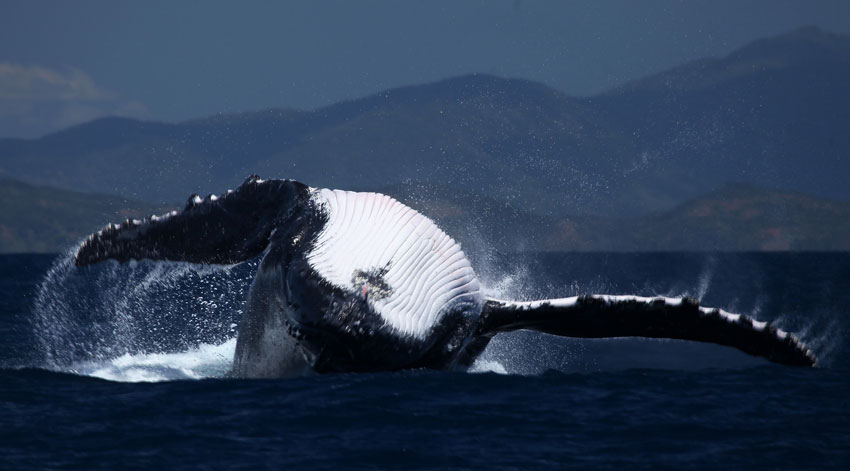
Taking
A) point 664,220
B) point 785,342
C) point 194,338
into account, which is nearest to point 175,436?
point 785,342

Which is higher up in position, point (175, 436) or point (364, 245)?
point (364, 245)

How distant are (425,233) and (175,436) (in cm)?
274

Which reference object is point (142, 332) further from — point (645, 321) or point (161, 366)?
point (645, 321)

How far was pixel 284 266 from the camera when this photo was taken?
28.6 ft

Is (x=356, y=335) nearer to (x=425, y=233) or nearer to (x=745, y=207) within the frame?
(x=425, y=233)

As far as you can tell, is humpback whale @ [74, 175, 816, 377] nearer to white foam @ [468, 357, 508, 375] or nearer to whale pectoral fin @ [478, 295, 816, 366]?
whale pectoral fin @ [478, 295, 816, 366]

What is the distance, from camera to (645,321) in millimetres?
8914

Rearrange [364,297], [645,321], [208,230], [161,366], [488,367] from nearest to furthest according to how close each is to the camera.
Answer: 1. [364,297]
2. [645,321]
3. [208,230]
4. [161,366]
5. [488,367]

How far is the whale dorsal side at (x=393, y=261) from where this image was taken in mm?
8477

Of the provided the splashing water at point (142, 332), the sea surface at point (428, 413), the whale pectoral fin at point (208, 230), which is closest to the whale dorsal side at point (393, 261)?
the whale pectoral fin at point (208, 230)

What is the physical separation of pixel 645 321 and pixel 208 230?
4.05 m

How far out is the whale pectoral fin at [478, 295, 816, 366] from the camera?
8.86 m

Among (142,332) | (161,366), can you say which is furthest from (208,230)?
(142,332)

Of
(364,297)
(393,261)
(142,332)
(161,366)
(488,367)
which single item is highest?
(393,261)
